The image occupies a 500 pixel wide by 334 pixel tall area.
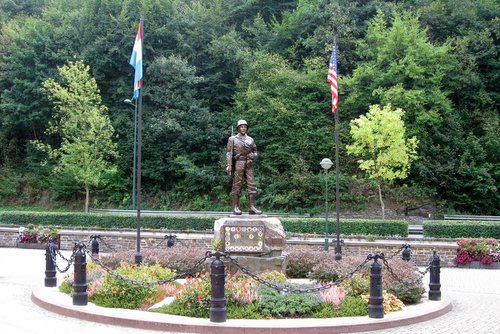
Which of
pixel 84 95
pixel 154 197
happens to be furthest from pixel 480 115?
pixel 84 95

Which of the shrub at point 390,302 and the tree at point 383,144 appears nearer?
the shrub at point 390,302

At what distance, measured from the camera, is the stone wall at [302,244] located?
2177 centimetres

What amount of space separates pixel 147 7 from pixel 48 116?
11551 mm

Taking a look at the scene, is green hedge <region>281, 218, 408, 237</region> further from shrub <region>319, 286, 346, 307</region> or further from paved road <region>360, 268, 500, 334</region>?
shrub <region>319, 286, 346, 307</region>

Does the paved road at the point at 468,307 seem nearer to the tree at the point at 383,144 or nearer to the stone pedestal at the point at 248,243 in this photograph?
the stone pedestal at the point at 248,243

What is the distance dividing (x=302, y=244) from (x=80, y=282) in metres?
13.2

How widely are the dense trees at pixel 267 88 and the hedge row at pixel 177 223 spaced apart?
9.58 m

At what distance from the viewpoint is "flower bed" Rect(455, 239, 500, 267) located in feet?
70.1

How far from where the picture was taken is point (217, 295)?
32.1 feet

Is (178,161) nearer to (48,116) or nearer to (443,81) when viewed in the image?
(48,116)

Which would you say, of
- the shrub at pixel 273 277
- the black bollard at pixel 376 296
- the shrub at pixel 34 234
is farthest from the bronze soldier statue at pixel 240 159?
the shrub at pixel 34 234

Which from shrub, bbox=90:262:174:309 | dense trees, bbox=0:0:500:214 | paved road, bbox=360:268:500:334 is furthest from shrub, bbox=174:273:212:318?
dense trees, bbox=0:0:500:214

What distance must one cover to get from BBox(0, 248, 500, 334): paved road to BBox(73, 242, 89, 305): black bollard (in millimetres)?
539

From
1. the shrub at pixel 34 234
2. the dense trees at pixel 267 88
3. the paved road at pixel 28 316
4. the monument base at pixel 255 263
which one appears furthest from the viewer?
the dense trees at pixel 267 88
